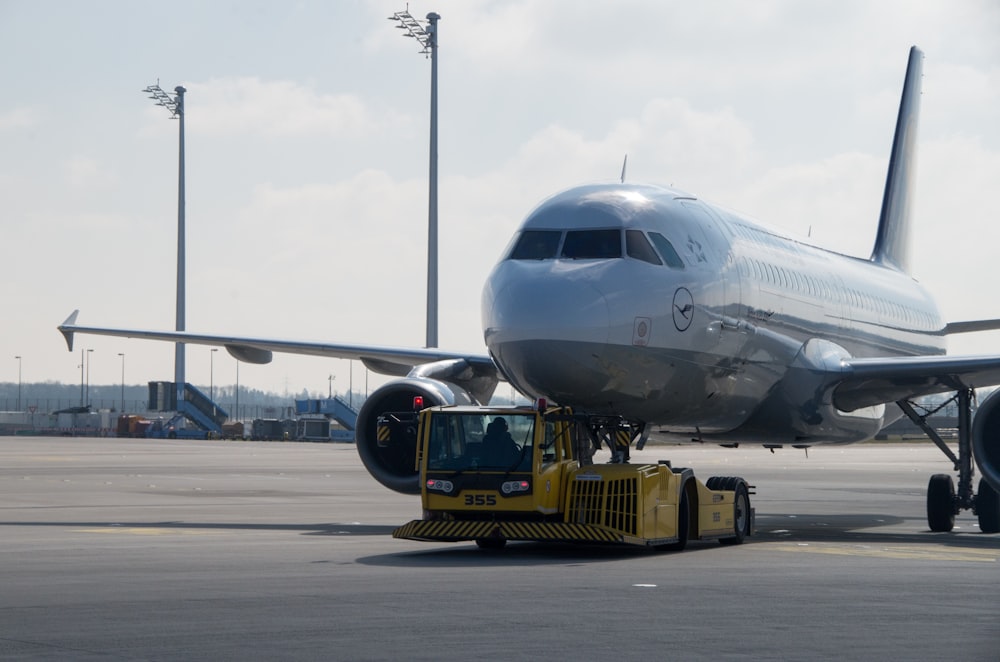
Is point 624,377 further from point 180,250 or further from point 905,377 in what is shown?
point 180,250

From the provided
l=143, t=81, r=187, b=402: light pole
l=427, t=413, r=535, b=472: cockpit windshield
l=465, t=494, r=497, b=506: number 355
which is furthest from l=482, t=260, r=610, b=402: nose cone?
Answer: l=143, t=81, r=187, b=402: light pole

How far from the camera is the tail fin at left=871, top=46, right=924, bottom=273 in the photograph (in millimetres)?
33469

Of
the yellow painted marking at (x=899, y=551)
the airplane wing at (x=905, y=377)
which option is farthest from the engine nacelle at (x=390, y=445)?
the airplane wing at (x=905, y=377)

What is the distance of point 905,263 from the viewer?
1363 inches

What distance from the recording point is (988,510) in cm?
2341

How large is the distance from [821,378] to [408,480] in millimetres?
6174

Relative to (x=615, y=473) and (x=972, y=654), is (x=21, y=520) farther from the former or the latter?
(x=972, y=654)

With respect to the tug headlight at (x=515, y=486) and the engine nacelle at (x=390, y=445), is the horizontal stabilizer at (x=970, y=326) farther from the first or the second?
the tug headlight at (x=515, y=486)

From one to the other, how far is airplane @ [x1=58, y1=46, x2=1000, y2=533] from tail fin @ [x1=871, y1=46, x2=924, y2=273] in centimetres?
556

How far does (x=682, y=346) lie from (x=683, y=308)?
46 centimetres

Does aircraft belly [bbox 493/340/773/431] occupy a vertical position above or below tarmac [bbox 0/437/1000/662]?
above

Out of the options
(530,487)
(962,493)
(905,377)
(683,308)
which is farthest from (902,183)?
(530,487)

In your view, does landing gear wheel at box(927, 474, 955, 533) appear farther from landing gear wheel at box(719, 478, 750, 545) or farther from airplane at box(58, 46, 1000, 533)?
landing gear wheel at box(719, 478, 750, 545)

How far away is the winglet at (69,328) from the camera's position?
25453 mm
